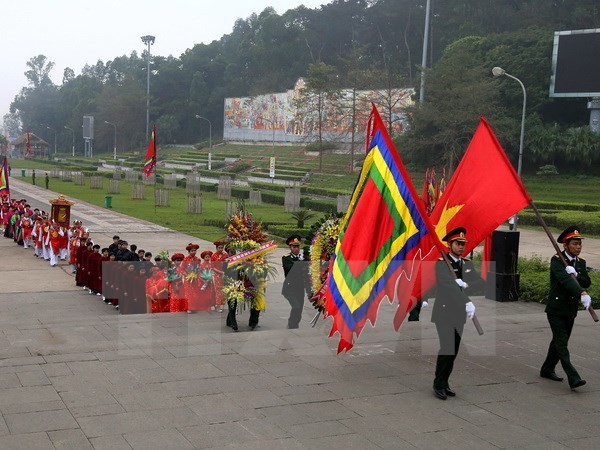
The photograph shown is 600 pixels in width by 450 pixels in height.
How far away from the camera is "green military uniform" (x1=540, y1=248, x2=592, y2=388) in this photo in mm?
7227

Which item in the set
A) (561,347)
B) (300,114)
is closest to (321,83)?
(300,114)

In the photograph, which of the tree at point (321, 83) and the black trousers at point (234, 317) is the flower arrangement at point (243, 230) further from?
the tree at point (321, 83)

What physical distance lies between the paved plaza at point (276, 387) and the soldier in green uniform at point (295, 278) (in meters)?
0.24

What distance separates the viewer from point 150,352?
840 centimetres

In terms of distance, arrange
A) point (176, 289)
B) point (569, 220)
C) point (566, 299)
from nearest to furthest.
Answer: point (566, 299) → point (176, 289) → point (569, 220)

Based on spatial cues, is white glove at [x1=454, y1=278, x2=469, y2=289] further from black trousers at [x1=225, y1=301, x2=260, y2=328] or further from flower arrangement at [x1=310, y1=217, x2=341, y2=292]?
black trousers at [x1=225, y1=301, x2=260, y2=328]

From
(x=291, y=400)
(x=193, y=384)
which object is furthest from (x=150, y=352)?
(x=291, y=400)

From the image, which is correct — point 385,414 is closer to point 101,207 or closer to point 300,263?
point 300,263

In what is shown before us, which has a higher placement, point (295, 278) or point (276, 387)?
point (295, 278)

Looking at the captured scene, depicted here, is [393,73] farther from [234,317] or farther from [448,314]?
[448,314]

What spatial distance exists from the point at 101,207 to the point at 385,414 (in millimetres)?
→ 29485

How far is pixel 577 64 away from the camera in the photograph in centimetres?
3606

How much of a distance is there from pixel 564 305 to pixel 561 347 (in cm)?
39

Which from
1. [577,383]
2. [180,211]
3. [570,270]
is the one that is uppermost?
[570,270]
